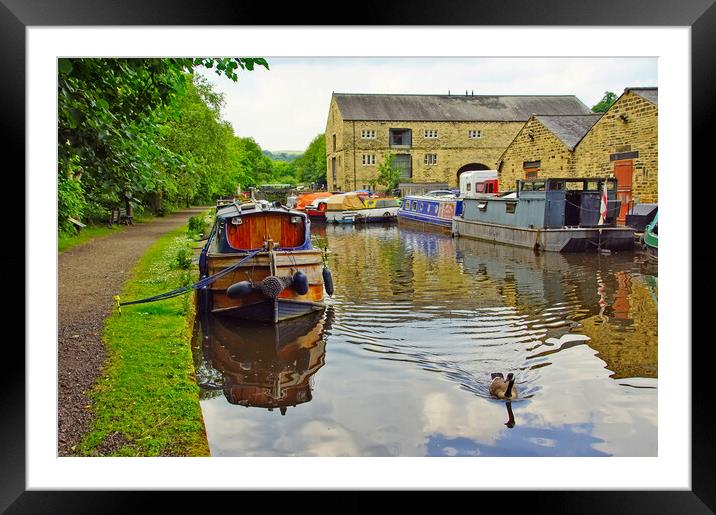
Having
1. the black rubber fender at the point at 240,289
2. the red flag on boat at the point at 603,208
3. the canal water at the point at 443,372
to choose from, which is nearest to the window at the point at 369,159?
the red flag on boat at the point at 603,208

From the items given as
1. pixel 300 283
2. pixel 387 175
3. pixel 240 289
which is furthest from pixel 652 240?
pixel 387 175

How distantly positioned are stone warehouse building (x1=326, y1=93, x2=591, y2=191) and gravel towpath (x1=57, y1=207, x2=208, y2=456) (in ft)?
76.0

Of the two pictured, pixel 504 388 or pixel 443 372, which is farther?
pixel 443 372

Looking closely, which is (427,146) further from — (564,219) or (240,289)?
(240,289)

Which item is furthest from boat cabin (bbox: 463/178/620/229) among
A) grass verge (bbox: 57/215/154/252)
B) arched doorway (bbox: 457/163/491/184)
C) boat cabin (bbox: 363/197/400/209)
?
arched doorway (bbox: 457/163/491/184)

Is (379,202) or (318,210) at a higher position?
(379,202)

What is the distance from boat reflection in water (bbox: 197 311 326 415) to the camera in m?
6.95

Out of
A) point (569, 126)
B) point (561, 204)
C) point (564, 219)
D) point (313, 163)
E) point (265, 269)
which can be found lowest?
point (265, 269)

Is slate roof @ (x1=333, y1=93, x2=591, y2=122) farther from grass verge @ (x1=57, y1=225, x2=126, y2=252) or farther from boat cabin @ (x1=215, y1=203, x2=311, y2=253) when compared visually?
boat cabin @ (x1=215, y1=203, x2=311, y2=253)

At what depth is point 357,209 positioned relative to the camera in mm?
30984

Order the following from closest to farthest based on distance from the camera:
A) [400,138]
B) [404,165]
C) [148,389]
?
[148,389]
[400,138]
[404,165]

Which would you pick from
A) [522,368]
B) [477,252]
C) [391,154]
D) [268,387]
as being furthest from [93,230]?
[391,154]
